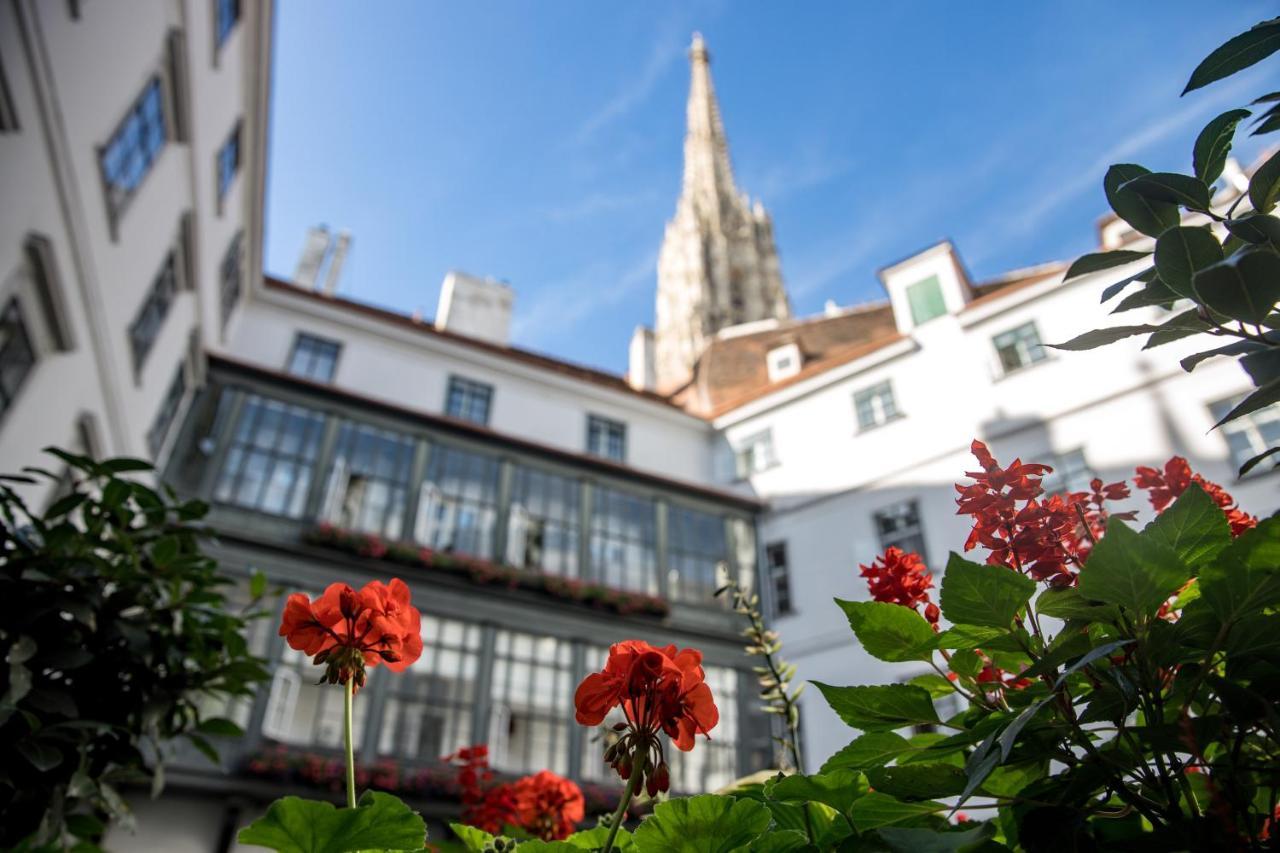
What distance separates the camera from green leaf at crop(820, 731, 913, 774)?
136 cm

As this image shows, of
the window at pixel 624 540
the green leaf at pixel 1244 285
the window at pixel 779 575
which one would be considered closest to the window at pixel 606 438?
the window at pixel 624 540

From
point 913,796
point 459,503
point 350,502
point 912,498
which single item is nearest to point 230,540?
point 350,502

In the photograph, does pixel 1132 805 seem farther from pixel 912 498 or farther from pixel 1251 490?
pixel 912 498

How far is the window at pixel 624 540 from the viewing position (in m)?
16.4

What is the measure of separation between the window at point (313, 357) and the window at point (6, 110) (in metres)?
10.2

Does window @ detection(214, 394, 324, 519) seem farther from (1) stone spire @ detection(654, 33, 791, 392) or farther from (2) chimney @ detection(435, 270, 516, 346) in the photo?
(1) stone spire @ detection(654, 33, 791, 392)

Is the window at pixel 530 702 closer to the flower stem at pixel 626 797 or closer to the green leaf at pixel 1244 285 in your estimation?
the flower stem at pixel 626 797

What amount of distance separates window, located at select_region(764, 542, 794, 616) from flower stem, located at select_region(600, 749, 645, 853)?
15.9 m

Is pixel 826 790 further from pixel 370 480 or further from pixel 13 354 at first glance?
pixel 370 480

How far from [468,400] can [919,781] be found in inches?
702

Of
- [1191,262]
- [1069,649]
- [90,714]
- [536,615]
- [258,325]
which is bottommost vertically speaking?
[1069,649]

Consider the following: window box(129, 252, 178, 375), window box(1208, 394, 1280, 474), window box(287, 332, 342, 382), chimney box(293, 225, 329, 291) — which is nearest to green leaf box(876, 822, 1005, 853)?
window box(129, 252, 178, 375)

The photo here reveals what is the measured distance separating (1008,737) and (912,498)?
1569 centimetres

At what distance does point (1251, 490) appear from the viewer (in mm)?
12070
